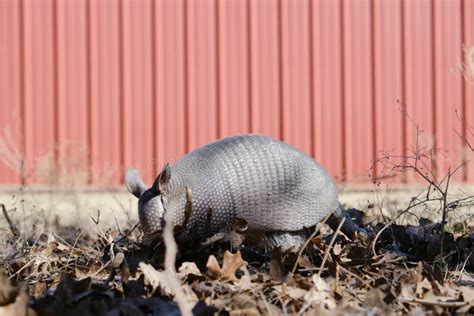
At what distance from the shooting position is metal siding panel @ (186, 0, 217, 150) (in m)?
7.74

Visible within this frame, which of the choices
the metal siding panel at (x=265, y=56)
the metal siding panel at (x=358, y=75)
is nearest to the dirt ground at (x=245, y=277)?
the metal siding panel at (x=265, y=56)

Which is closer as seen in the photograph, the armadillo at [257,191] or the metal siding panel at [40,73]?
the armadillo at [257,191]

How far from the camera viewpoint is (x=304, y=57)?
25.9 feet

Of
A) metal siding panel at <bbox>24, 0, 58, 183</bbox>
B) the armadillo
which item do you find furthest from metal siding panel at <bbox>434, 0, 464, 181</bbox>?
the armadillo

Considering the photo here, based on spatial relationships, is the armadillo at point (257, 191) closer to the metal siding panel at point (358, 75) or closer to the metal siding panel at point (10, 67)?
the metal siding panel at point (358, 75)

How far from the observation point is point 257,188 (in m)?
3.21

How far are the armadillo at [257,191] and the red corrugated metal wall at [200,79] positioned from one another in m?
4.43

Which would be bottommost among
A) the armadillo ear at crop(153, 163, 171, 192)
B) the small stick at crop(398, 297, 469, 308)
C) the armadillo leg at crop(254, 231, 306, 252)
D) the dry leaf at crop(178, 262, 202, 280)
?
the armadillo leg at crop(254, 231, 306, 252)

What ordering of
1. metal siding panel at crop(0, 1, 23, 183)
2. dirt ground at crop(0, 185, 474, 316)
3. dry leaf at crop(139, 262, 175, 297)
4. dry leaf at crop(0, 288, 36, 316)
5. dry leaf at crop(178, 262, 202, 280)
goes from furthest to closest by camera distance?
metal siding panel at crop(0, 1, 23, 183) < dry leaf at crop(178, 262, 202, 280) < dry leaf at crop(139, 262, 175, 297) < dirt ground at crop(0, 185, 474, 316) < dry leaf at crop(0, 288, 36, 316)

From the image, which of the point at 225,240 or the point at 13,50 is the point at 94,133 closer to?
the point at 13,50

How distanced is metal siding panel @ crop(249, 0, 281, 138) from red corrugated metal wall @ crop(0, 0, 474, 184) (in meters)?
0.01

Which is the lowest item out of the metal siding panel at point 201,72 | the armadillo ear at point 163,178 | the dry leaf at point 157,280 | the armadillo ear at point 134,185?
the dry leaf at point 157,280

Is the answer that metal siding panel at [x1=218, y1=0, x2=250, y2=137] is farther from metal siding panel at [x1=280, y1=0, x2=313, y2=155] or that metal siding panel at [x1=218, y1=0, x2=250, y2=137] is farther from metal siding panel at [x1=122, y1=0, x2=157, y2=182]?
metal siding panel at [x1=122, y1=0, x2=157, y2=182]

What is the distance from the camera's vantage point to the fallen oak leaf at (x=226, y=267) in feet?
8.21
